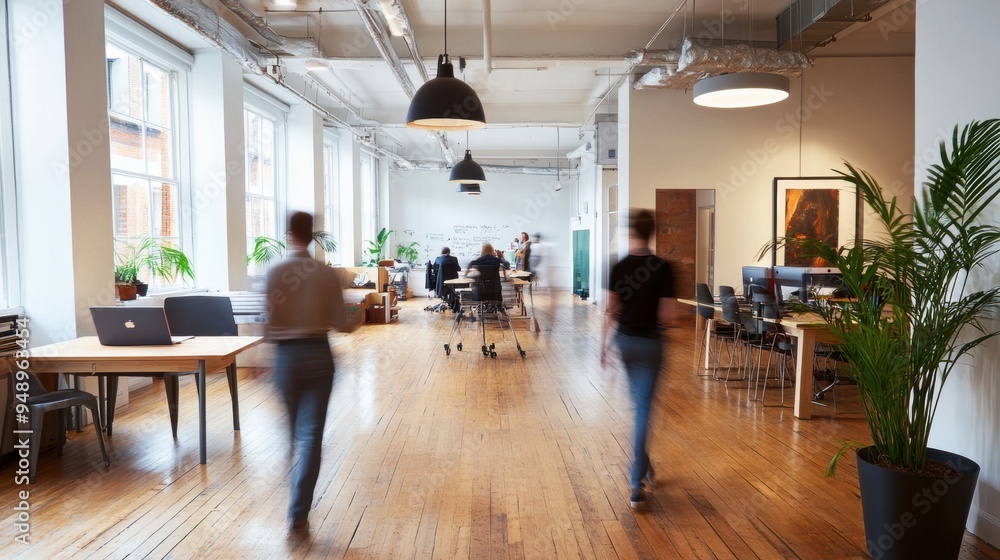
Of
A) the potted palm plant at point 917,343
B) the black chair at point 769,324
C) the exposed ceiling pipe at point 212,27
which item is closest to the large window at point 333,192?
the exposed ceiling pipe at point 212,27

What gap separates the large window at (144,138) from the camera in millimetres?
6391

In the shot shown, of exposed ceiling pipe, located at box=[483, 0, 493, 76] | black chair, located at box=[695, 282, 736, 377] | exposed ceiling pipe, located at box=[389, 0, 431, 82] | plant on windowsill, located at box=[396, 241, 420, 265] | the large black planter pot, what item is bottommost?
the large black planter pot

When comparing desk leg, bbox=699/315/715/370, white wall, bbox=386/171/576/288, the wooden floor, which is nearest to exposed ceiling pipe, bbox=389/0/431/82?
the wooden floor

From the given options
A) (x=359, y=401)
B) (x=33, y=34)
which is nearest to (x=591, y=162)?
(x=359, y=401)

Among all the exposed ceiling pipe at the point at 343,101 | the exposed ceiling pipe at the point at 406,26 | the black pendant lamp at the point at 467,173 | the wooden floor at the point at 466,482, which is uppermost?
the exposed ceiling pipe at the point at 343,101

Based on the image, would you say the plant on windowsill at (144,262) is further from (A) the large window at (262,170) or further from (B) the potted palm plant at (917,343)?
(B) the potted palm plant at (917,343)

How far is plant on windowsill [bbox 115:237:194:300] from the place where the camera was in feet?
19.5

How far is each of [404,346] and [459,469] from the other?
488 cm

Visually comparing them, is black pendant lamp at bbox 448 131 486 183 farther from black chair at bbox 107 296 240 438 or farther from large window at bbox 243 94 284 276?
black chair at bbox 107 296 240 438

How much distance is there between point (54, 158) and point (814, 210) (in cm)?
941

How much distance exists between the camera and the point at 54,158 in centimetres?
476

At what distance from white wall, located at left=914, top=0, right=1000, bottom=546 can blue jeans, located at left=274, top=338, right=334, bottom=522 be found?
10.0 ft

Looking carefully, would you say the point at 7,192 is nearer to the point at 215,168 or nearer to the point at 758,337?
the point at 215,168

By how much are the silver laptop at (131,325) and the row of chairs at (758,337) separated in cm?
464
